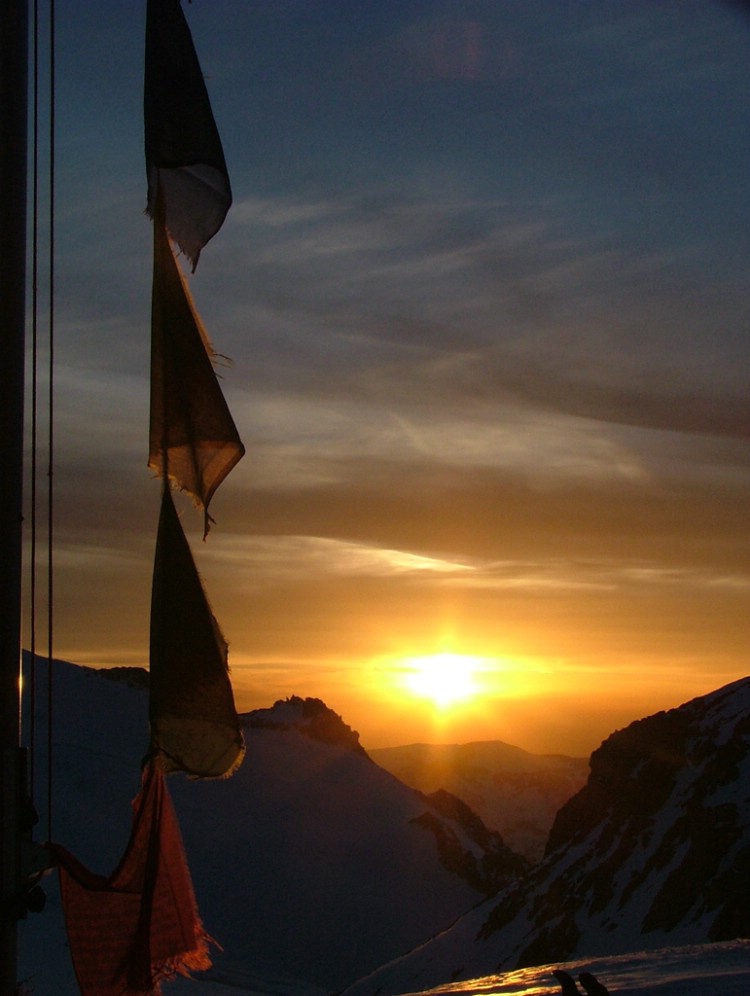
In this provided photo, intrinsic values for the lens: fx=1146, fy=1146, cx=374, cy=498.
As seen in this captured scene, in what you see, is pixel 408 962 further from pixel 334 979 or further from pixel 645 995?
pixel 645 995

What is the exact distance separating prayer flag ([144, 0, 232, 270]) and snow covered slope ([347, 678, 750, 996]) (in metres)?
39.8

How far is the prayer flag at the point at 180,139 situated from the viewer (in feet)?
21.9

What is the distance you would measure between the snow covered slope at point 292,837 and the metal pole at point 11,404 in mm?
46803

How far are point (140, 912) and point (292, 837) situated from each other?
8187cm

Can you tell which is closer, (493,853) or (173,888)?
(173,888)

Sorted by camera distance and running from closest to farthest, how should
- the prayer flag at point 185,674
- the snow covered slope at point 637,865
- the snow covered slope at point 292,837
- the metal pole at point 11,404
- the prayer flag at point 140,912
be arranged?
the metal pole at point 11,404, the prayer flag at point 140,912, the prayer flag at point 185,674, the snow covered slope at point 637,865, the snow covered slope at point 292,837

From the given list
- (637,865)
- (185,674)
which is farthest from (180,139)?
(637,865)

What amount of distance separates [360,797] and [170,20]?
91.9 metres

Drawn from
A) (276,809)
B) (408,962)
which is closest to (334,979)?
(408,962)

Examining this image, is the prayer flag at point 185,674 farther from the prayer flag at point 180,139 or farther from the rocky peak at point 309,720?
the rocky peak at point 309,720

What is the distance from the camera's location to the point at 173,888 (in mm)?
6367

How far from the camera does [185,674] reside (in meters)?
6.33

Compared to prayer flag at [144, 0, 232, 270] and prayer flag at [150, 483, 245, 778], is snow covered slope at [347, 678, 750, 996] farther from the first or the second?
prayer flag at [144, 0, 232, 270]

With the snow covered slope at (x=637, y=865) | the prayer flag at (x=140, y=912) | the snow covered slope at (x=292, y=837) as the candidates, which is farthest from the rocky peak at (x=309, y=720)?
the prayer flag at (x=140, y=912)
